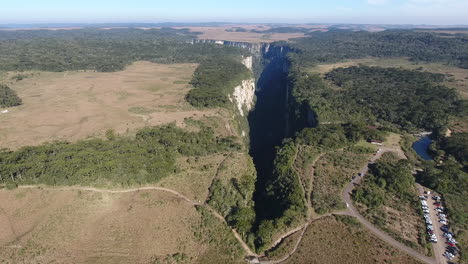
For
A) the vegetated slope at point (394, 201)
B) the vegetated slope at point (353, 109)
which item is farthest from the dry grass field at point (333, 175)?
the vegetated slope at point (353, 109)

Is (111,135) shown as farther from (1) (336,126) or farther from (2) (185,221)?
(1) (336,126)

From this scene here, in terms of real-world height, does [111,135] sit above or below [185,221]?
above

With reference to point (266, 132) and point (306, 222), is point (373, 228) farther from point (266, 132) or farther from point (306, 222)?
point (266, 132)

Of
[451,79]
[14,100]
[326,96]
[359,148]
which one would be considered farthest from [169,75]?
[451,79]

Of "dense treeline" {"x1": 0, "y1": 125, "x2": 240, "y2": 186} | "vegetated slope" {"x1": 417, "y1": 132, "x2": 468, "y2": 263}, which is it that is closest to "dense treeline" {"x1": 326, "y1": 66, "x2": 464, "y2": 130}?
"vegetated slope" {"x1": 417, "y1": 132, "x2": 468, "y2": 263}

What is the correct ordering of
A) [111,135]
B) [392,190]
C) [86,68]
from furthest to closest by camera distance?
1. [86,68]
2. [111,135]
3. [392,190]

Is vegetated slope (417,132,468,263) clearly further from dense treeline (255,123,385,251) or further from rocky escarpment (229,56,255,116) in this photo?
rocky escarpment (229,56,255,116)

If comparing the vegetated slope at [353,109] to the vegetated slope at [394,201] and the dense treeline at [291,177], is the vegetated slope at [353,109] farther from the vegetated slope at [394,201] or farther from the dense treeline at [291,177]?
the vegetated slope at [394,201]

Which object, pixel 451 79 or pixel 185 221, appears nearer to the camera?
pixel 185 221
